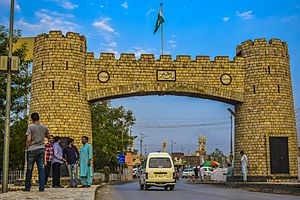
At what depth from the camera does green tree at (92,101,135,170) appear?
45.1 metres

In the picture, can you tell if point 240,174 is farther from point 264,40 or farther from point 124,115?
point 124,115

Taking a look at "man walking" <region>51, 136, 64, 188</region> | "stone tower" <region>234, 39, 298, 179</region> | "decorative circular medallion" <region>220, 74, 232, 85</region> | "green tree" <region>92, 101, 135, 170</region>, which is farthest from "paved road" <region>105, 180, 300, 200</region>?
"green tree" <region>92, 101, 135, 170</region>

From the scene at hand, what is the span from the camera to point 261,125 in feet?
84.9

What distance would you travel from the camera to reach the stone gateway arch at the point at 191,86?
2475 cm

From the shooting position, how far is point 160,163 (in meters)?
18.6

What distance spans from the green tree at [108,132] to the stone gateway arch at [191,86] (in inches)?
726

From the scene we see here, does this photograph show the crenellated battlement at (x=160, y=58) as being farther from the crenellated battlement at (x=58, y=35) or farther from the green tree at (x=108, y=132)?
the green tree at (x=108, y=132)

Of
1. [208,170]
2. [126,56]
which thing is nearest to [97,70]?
[126,56]

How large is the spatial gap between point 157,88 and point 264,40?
24.3 ft

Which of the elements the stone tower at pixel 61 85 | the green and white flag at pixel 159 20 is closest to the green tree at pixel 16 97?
the stone tower at pixel 61 85

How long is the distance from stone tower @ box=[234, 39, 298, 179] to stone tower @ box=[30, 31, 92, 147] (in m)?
9.71

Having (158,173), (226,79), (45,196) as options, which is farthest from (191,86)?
(45,196)

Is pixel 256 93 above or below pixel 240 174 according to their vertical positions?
above

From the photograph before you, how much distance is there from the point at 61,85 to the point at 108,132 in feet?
78.4
